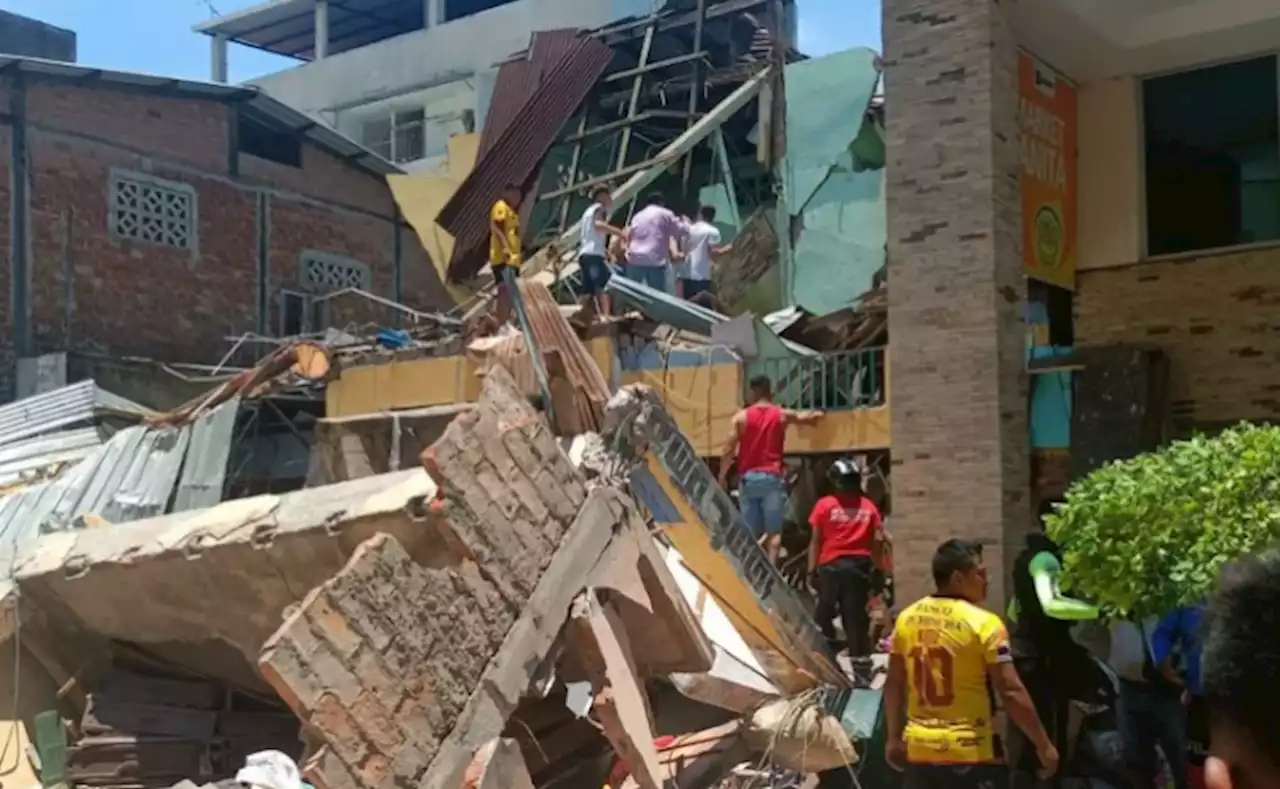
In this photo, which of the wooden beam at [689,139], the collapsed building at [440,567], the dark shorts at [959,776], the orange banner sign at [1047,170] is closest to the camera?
the dark shorts at [959,776]

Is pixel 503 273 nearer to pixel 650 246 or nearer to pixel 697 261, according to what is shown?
pixel 650 246

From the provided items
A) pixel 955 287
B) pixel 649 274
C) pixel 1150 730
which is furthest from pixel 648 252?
pixel 1150 730

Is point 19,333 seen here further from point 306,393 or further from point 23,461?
point 306,393

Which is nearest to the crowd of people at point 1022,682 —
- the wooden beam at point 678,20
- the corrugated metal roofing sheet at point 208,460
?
the corrugated metal roofing sheet at point 208,460

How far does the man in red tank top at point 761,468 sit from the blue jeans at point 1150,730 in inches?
123

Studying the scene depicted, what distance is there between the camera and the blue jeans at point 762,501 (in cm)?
892

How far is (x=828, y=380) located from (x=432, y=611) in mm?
5987

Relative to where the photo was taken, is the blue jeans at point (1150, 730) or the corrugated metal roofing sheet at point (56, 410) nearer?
the blue jeans at point (1150, 730)

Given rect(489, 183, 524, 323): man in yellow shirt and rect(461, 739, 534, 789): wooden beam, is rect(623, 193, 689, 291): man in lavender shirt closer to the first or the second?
rect(489, 183, 524, 323): man in yellow shirt

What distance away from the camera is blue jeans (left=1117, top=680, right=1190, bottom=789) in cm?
593

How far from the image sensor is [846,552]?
26.5 ft

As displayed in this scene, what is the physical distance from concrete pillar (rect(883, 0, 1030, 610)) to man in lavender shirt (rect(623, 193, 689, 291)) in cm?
489

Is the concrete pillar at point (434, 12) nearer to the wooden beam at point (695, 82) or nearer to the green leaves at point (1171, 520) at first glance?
the wooden beam at point (695, 82)

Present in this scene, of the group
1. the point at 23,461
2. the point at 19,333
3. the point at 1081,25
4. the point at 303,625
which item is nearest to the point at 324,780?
the point at 303,625
